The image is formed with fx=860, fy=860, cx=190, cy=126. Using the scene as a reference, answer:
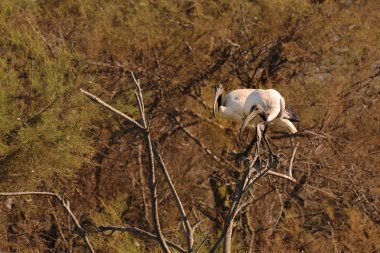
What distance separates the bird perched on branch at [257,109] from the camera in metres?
5.38

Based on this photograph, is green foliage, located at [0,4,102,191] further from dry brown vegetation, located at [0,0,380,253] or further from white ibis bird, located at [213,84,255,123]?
white ibis bird, located at [213,84,255,123]

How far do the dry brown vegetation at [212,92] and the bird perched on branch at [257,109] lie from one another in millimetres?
1866

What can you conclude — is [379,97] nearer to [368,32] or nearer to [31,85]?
[368,32]

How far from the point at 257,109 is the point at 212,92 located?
3.20 metres

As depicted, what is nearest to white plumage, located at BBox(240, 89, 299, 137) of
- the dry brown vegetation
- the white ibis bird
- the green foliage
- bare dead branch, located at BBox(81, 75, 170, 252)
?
the white ibis bird

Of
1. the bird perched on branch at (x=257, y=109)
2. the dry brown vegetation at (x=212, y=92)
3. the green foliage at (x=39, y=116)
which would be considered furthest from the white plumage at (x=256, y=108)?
the dry brown vegetation at (x=212, y=92)

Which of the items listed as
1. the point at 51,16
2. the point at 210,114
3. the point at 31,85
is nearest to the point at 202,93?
the point at 210,114

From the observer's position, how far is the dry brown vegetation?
7867 mm

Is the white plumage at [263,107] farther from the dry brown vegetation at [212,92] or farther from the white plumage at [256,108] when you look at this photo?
the dry brown vegetation at [212,92]

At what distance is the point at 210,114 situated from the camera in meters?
8.41

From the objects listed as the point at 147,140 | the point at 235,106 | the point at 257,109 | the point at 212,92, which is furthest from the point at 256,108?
the point at 212,92

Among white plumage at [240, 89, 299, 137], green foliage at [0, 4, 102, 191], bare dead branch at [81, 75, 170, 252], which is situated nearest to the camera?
bare dead branch at [81, 75, 170, 252]

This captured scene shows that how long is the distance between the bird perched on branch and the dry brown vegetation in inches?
73.5

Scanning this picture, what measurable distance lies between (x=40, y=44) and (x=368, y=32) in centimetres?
326
